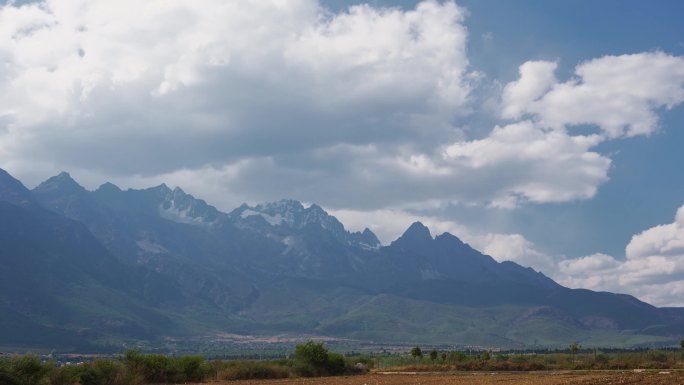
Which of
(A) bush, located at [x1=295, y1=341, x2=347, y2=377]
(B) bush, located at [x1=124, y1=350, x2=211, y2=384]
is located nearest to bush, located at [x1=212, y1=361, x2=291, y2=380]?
(B) bush, located at [x1=124, y1=350, x2=211, y2=384]

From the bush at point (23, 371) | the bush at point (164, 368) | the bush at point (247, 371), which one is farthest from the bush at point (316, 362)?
the bush at point (23, 371)

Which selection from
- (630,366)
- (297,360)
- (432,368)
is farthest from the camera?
(432,368)

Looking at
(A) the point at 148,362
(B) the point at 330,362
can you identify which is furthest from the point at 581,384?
(B) the point at 330,362

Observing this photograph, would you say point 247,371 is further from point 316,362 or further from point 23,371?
point 23,371

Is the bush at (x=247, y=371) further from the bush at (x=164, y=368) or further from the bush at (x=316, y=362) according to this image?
the bush at (x=316, y=362)

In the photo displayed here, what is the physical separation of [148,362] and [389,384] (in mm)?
26156

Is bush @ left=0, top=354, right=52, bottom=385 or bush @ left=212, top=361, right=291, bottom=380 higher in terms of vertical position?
bush @ left=0, top=354, right=52, bottom=385

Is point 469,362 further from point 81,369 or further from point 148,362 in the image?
point 81,369

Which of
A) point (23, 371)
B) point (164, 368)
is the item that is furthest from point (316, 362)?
A: point (23, 371)

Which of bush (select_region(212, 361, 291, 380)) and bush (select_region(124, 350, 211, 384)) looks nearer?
bush (select_region(124, 350, 211, 384))

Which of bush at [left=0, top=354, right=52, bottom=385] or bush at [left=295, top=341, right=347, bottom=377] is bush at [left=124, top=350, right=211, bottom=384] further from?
bush at [left=295, top=341, right=347, bottom=377]

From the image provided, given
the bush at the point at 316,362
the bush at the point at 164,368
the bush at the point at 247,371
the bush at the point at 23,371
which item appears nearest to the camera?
the bush at the point at 23,371

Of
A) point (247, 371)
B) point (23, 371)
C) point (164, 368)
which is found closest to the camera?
point (23, 371)

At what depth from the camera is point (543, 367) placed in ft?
401
